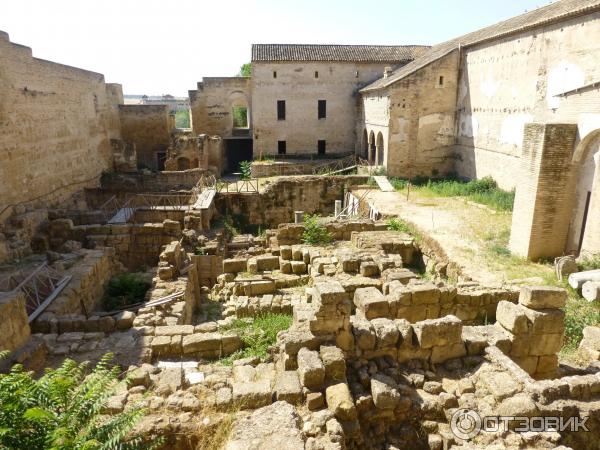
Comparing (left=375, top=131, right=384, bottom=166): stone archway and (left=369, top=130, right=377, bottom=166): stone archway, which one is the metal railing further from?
(left=369, top=130, right=377, bottom=166): stone archway

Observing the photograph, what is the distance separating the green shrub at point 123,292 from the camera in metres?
10.5

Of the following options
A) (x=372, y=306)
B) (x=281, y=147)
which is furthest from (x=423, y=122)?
(x=372, y=306)

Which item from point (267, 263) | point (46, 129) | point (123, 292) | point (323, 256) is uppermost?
point (46, 129)

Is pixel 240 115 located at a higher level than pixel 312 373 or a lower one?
higher

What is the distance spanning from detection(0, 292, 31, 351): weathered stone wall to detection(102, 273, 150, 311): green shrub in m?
3.40

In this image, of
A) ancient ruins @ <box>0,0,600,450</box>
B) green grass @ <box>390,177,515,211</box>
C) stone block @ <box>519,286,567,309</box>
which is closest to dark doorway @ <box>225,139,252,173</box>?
ancient ruins @ <box>0,0,600,450</box>

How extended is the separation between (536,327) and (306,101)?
2521 centimetres

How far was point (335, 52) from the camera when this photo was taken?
1158 inches

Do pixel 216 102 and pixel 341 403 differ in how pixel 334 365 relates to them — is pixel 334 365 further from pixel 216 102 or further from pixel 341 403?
pixel 216 102

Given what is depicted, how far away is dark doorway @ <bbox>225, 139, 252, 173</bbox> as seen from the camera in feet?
105

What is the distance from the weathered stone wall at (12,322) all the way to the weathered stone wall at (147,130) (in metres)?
22.5

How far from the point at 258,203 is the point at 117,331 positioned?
490 inches

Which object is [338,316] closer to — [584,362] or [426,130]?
[584,362]

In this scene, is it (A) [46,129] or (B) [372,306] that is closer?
(B) [372,306]
